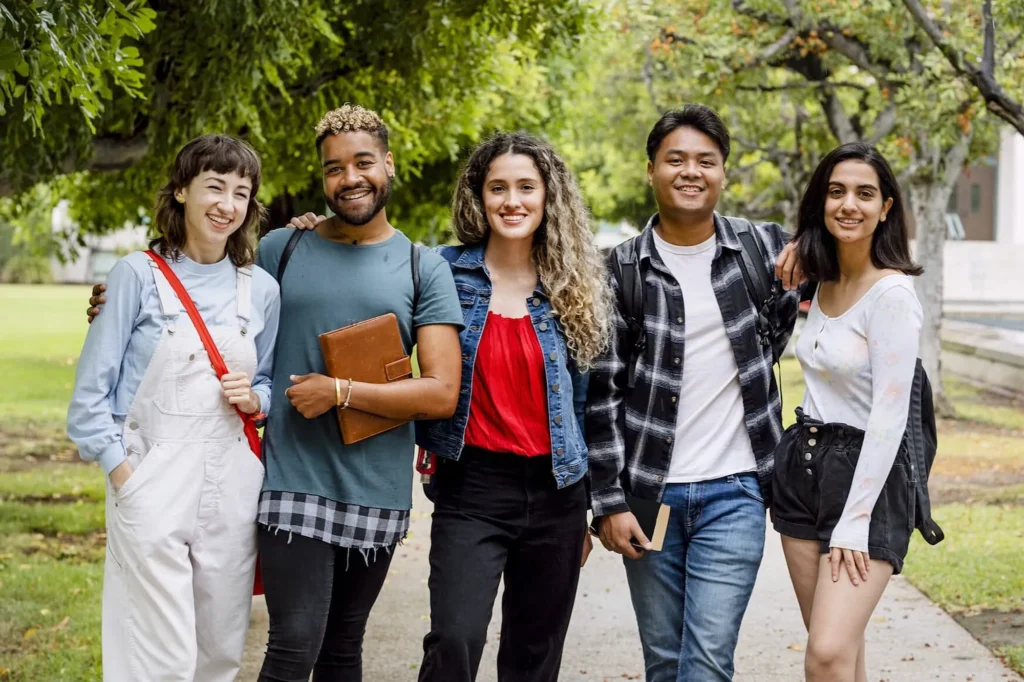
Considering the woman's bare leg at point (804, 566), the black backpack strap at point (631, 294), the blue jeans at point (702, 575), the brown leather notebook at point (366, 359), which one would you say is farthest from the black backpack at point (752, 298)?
the brown leather notebook at point (366, 359)


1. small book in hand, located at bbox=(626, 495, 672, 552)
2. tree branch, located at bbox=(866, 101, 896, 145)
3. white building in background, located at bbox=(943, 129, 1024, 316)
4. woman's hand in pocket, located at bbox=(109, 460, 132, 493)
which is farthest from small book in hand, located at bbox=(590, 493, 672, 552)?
white building in background, located at bbox=(943, 129, 1024, 316)

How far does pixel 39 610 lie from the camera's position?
6.81 meters

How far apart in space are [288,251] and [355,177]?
31 centimetres

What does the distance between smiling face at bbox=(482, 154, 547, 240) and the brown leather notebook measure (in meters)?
0.48

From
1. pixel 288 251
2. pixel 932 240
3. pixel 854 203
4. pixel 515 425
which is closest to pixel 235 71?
pixel 288 251

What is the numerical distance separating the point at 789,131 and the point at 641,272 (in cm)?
1771

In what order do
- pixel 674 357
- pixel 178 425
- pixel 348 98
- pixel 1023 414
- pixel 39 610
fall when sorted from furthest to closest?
pixel 1023 414, pixel 348 98, pixel 39 610, pixel 674 357, pixel 178 425

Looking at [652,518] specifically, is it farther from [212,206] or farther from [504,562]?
[212,206]

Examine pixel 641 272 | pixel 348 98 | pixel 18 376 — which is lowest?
pixel 18 376

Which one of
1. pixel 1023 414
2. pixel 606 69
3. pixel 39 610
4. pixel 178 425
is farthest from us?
pixel 606 69

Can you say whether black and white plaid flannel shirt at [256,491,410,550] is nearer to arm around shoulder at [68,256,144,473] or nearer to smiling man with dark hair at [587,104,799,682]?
arm around shoulder at [68,256,144,473]

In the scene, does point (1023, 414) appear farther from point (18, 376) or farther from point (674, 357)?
point (18, 376)

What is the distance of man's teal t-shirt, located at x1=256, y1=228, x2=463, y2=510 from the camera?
147 inches

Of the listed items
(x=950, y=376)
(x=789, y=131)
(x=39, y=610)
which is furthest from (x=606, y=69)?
(x=39, y=610)
